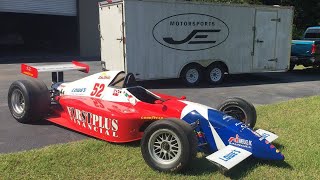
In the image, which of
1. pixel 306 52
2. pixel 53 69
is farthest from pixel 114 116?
pixel 306 52

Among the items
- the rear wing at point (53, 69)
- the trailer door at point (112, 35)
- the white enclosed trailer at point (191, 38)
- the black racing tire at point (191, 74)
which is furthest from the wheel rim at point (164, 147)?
the black racing tire at point (191, 74)

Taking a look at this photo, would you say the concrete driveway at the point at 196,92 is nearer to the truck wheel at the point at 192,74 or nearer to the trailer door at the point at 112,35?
the truck wheel at the point at 192,74

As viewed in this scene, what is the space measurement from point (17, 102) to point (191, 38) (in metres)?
7.01

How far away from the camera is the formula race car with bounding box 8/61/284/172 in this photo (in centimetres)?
502

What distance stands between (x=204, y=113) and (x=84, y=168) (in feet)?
6.19

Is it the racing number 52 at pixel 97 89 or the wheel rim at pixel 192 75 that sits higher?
the racing number 52 at pixel 97 89

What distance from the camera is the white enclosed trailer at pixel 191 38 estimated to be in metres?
12.0

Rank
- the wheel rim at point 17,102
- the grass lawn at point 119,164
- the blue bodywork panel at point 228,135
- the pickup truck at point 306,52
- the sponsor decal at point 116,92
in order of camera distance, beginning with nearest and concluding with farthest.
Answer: the grass lawn at point 119,164, the blue bodywork panel at point 228,135, the sponsor decal at point 116,92, the wheel rim at point 17,102, the pickup truck at point 306,52

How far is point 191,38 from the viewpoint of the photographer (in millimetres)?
13055

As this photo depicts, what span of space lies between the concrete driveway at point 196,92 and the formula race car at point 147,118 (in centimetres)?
25

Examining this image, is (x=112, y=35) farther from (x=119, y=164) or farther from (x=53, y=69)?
(x=119, y=164)

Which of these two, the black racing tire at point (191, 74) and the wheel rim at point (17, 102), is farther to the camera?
the black racing tire at point (191, 74)

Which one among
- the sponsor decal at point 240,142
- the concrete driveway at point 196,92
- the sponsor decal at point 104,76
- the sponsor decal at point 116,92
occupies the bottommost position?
the concrete driveway at point 196,92

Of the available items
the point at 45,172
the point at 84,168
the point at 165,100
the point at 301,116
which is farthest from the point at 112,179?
the point at 301,116
